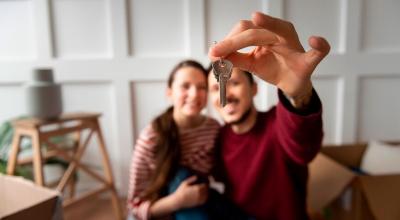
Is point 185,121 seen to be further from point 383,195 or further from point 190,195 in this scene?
point 383,195

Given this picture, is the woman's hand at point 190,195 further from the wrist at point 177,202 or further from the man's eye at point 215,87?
the man's eye at point 215,87

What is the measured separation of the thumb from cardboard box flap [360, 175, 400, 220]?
0.54 meters

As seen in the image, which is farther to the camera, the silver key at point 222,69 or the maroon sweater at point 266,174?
the maroon sweater at point 266,174

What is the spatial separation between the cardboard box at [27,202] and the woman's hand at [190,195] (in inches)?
11.1

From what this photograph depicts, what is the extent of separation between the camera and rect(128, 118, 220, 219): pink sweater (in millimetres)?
819

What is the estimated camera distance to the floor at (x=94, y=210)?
127cm

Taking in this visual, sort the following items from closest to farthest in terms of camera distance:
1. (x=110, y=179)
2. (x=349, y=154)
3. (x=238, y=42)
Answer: (x=238, y=42)
(x=349, y=154)
(x=110, y=179)

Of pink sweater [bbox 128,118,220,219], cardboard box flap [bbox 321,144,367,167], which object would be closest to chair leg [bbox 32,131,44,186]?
pink sweater [bbox 128,118,220,219]

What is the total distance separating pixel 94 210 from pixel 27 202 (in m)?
0.88

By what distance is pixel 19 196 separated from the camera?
54cm

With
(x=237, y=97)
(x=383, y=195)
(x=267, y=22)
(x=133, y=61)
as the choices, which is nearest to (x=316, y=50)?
(x=267, y=22)

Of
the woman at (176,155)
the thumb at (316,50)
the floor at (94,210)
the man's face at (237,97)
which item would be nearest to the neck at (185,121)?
the woman at (176,155)

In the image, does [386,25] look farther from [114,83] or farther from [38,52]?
[38,52]

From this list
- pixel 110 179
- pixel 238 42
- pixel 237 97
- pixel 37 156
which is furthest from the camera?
pixel 110 179
